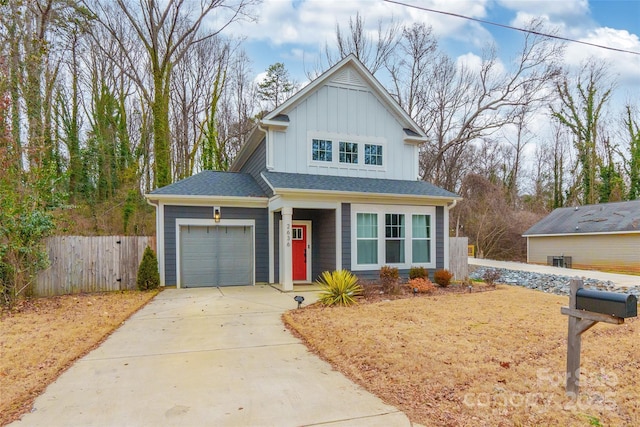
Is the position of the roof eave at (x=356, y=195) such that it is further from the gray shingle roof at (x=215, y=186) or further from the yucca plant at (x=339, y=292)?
the yucca plant at (x=339, y=292)

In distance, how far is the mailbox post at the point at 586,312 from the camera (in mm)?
3152

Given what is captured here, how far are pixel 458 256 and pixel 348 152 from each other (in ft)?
17.9

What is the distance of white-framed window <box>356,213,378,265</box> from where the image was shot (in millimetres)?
11258

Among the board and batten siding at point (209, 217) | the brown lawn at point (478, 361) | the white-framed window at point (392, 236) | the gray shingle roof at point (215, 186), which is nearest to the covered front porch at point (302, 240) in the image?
the board and batten siding at point (209, 217)

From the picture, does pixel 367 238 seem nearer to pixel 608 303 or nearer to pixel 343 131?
pixel 343 131

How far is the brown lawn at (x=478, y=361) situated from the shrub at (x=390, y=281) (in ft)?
6.23

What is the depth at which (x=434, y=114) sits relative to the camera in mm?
25250

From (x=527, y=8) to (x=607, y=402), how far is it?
10.8 meters

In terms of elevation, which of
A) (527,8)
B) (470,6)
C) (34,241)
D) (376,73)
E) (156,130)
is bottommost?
(34,241)

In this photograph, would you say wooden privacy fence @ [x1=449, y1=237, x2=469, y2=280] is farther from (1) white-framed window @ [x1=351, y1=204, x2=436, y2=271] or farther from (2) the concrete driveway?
(2) the concrete driveway

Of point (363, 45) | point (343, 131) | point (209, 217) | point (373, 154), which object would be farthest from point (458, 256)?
point (363, 45)

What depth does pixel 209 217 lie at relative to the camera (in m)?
11.4

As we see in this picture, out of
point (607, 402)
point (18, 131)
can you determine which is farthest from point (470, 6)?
point (18, 131)

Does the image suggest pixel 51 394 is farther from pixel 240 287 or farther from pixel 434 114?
pixel 434 114
